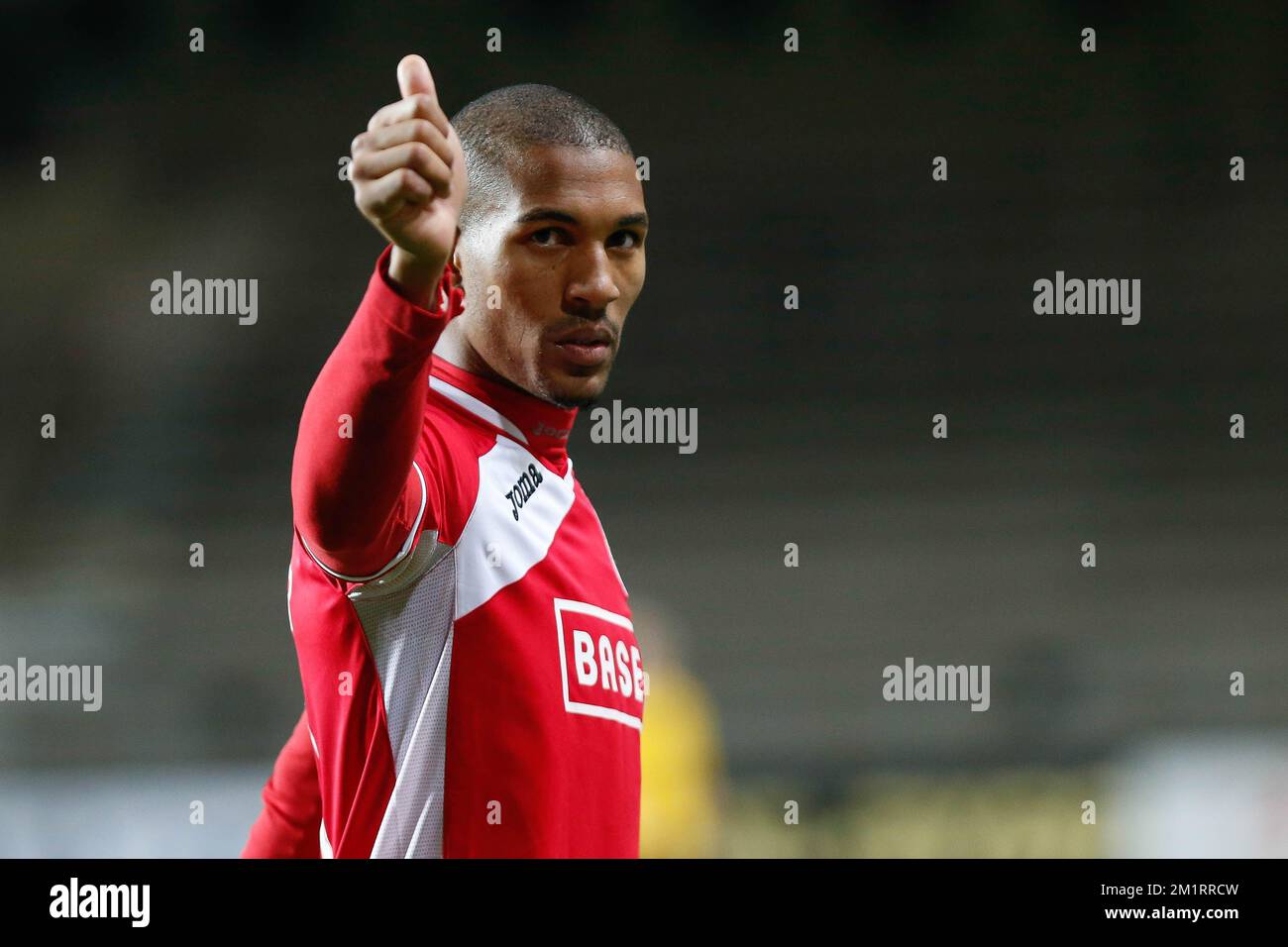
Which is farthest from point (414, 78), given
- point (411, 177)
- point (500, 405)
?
point (500, 405)

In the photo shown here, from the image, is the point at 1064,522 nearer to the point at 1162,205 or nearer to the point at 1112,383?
the point at 1112,383

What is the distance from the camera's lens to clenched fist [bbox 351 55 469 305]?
1267 mm

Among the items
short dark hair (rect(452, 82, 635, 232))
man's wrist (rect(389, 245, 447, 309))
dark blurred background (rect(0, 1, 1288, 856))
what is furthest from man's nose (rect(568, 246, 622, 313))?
dark blurred background (rect(0, 1, 1288, 856))

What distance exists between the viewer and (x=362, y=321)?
1.33 m

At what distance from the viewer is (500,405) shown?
181 cm

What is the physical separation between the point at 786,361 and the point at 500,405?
5.18m

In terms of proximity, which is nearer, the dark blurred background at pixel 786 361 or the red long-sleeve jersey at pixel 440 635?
the red long-sleeve jersey at pixel 440 635

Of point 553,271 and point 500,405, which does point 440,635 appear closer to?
point 500,405

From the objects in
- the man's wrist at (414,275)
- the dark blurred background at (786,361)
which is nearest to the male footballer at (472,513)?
the man's wrist at (414,275)

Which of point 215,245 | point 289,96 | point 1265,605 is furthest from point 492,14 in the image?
point 1265,605

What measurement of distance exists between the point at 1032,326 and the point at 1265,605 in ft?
5.70

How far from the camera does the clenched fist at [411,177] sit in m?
1.27

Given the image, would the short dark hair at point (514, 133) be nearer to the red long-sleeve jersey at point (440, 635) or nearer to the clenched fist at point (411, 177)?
→ the red long-sleeve jersey at point (440, 635)

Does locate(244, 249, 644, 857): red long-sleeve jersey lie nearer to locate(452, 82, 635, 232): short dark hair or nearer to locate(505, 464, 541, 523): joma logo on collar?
locate(505, 464, 541, 523): joma logo on collar
